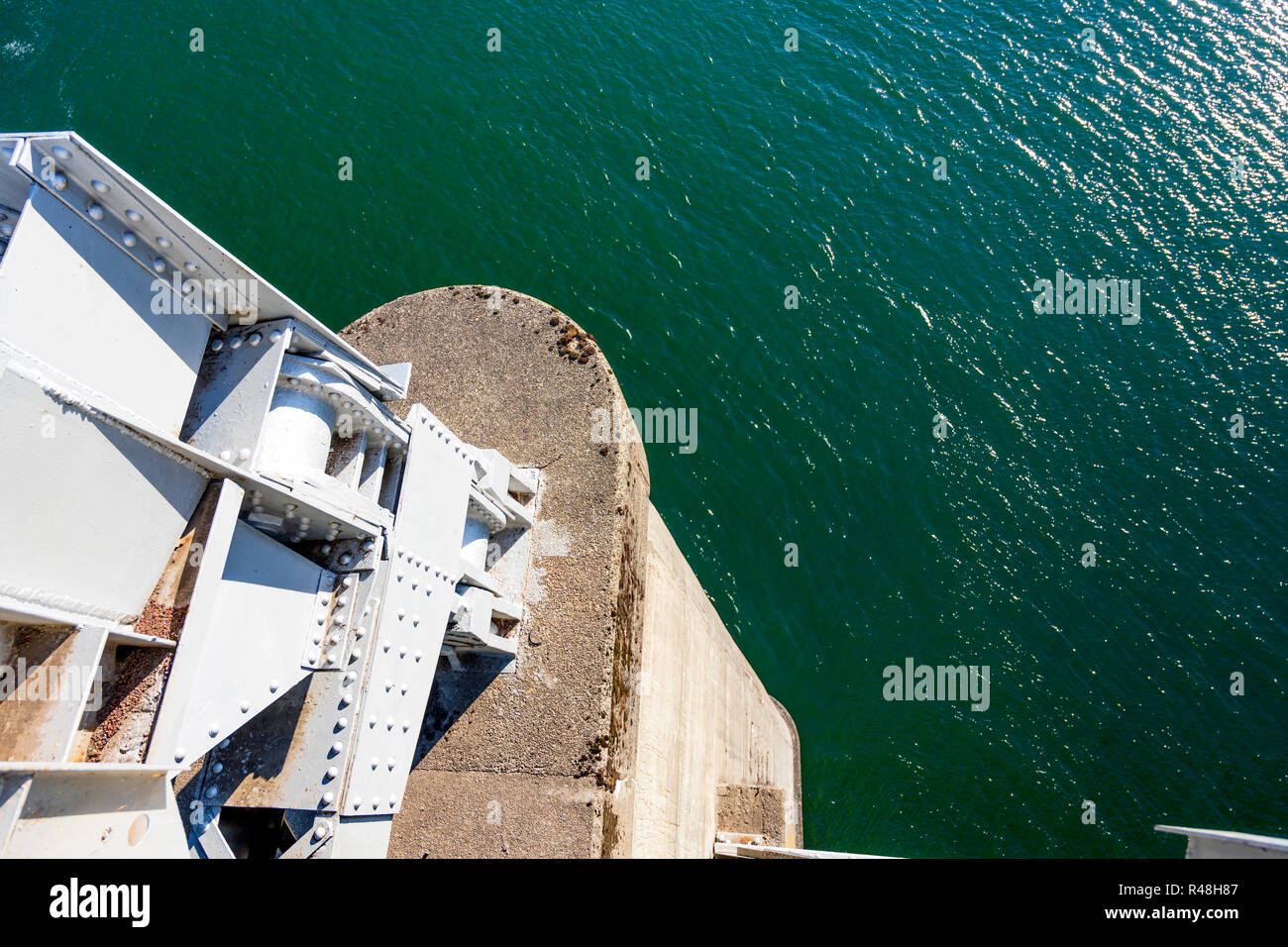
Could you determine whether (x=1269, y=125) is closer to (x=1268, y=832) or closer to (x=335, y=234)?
(x=1268, y=832)

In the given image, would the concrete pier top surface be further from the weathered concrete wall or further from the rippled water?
the rippled water

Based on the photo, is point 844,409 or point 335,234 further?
point 335,234

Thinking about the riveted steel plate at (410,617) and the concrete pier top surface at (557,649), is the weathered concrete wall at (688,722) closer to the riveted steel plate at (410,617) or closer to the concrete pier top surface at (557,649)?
the concrete pier top surface at (557,649)

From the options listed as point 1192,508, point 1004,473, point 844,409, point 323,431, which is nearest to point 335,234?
point 844,409

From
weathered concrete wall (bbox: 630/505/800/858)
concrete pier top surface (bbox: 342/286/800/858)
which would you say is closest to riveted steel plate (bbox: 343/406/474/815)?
concrete pier top surface (bbox: 342/286/800/858)

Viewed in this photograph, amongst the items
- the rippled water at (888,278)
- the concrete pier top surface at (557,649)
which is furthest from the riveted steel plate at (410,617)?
the rippled water at (888,278)

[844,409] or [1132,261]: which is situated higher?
[1132,261]

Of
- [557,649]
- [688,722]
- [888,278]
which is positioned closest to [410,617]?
[557,649]
